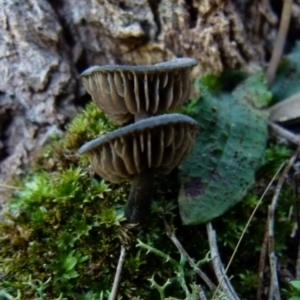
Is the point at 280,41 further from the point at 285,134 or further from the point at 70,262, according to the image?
the point at 70,262

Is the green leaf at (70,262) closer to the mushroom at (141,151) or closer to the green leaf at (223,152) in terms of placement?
the mushroom at (141,151)

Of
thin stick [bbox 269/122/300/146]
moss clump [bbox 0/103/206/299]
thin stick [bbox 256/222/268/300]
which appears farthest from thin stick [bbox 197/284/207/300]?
thin stick [bbox 269/122/300/146]

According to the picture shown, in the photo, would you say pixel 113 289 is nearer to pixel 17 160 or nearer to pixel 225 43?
pixel 17 160

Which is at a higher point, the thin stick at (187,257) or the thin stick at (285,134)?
the thin stick at (285,134)

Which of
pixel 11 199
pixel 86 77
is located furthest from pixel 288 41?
pixel 11 199

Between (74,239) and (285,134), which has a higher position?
(285,134)

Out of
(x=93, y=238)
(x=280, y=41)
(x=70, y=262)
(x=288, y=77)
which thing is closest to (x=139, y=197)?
(x=93, y=238)

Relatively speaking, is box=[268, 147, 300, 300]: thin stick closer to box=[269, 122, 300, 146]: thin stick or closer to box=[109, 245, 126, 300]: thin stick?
box=[269, 122, 300, 146]: thin stick

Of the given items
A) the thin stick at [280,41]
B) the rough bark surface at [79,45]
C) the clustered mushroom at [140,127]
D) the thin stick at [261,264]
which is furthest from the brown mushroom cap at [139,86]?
the thin stick at [280,41]
